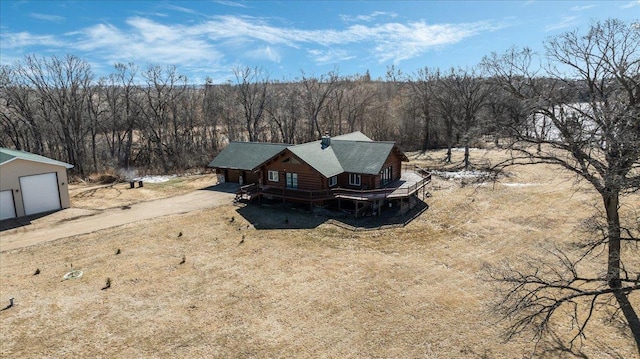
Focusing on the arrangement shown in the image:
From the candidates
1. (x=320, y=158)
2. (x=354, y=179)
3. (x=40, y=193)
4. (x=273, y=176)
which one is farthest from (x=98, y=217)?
(x=354, y=179)

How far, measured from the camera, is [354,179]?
25.6 meters

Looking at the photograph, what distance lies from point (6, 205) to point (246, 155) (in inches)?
626

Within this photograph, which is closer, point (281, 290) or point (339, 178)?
point (281, 290)

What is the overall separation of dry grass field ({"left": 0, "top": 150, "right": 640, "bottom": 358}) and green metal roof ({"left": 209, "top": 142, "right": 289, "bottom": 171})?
727 centimetres

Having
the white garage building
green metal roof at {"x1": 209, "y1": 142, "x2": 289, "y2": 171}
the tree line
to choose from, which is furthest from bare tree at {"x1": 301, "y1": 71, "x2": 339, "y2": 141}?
the white garage building

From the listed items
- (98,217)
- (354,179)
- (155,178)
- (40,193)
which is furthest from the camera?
(155,178)

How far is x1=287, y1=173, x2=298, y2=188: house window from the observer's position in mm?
25750

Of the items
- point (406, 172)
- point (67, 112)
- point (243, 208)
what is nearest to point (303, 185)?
point (243, 208)

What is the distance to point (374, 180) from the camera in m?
24.7

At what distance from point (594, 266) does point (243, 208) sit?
1927 centimetres

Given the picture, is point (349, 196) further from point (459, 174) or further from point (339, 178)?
point (459, 174)

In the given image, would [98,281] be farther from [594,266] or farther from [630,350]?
[594,266]

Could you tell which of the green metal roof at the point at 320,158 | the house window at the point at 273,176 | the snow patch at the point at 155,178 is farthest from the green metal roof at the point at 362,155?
the snow patch at the point at 155,178

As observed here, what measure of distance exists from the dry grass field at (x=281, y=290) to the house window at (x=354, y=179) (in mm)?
4699
